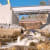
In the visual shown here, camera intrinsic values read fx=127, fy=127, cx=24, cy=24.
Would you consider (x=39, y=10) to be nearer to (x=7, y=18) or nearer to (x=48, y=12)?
(x=48, y=12)

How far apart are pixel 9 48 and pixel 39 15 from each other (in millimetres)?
3482

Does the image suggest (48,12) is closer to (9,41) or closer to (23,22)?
(23,22)

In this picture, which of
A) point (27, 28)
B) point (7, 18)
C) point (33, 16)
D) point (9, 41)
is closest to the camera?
point (9, 41)

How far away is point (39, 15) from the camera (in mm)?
5801

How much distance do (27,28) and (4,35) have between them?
1547 mm

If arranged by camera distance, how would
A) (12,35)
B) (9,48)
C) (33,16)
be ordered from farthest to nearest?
(33,16)
(12,35)
(9,48)

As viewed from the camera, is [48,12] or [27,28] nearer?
[27,28]

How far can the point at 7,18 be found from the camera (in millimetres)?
5496

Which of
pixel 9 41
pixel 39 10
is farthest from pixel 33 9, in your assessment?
pixel 9 41

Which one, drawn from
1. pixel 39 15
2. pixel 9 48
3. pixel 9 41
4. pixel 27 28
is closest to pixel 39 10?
pixel 39 15

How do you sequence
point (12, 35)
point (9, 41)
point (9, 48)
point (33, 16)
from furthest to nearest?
1. point (33, 16)
2. point (12, 35)
3. point (9, 41)
4. point (9, 48)

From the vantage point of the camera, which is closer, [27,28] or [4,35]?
[4,35]

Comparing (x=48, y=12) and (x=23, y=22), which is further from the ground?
(x=48, y=12)

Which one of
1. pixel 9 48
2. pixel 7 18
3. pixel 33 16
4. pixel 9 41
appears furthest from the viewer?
pixel 33 16
